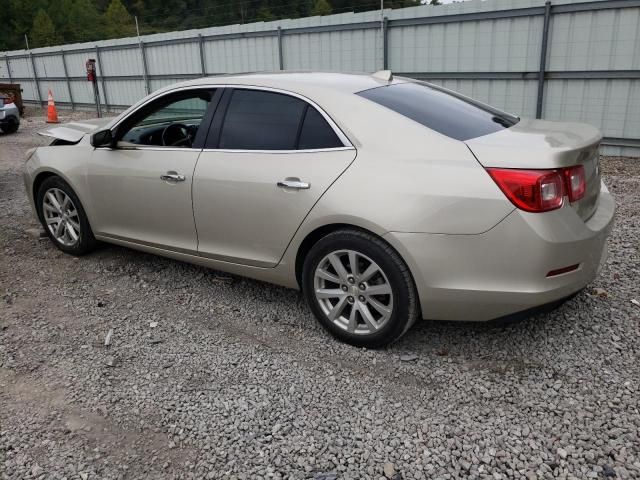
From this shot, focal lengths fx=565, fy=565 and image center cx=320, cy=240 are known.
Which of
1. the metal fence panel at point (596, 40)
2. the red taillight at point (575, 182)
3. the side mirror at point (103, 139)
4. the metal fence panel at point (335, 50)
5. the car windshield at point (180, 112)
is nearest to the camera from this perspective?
the red taillight at point (575, 182)

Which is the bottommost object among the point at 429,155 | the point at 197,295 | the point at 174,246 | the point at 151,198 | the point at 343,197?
the point at 197,295

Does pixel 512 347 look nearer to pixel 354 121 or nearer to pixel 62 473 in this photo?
pixel 354 121

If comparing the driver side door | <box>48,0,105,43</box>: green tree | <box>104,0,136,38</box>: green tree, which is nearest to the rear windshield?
the driver side door

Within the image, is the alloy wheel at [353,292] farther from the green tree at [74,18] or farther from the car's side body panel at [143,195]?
the green tree at [74,18]

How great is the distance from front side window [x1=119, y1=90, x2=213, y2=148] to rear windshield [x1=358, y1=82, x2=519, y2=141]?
4.45 ft

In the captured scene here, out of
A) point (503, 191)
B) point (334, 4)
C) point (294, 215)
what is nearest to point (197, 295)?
point (294, 215)

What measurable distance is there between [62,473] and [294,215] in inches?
69.2

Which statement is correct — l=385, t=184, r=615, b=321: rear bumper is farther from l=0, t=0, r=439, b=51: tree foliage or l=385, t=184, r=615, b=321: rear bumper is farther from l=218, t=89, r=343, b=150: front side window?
l=0, t=0, r=439, b=51: tree foliage

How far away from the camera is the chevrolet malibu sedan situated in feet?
9.30

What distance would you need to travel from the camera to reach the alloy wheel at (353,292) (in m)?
3.18

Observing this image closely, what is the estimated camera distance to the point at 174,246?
4.12 meters

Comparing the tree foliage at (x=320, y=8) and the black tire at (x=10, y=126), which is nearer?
the black tire at (x=10, y=126)

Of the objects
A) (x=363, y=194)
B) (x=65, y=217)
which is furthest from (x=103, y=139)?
(x=363, y=194)

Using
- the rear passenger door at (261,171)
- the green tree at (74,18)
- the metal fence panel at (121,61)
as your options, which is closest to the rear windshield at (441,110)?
the rear passenger door at (261,171)
